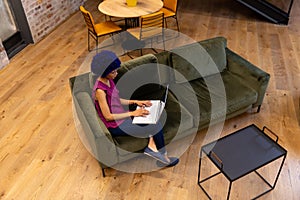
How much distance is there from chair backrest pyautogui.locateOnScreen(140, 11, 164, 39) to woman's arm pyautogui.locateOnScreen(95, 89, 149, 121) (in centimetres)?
190

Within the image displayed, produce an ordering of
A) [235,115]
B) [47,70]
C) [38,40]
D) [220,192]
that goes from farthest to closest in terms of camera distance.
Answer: [38,40], [47,70], [235,115], [220,192]

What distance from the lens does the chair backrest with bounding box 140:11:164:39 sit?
4072mm

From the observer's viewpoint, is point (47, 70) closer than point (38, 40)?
Yes

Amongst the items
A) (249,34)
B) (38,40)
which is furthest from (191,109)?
(38,40)

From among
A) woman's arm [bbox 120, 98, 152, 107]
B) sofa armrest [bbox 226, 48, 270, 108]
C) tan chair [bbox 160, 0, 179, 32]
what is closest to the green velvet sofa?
sofa armrest [bbox 226, 48, 270, 108]

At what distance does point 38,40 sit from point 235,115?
3.83m

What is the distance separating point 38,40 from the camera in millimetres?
5156

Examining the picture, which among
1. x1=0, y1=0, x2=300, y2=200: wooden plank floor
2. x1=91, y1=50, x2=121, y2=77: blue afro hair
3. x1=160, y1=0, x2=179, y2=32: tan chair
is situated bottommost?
x1=0, y1=0, x2=300, y2=200: wooden plank floor

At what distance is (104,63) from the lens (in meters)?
2.35

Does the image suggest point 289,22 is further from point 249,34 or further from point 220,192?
point 220,192

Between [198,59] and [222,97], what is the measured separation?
1.78 ft

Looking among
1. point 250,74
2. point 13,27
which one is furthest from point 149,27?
point 13,27

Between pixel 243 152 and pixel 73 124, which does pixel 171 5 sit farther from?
pixel 243 152

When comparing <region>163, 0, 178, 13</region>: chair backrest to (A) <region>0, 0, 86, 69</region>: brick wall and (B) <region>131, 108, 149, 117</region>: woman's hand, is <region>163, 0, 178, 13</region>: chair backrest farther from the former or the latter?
(B) <region>131, 108, 149, 117</region>: woman's hand
